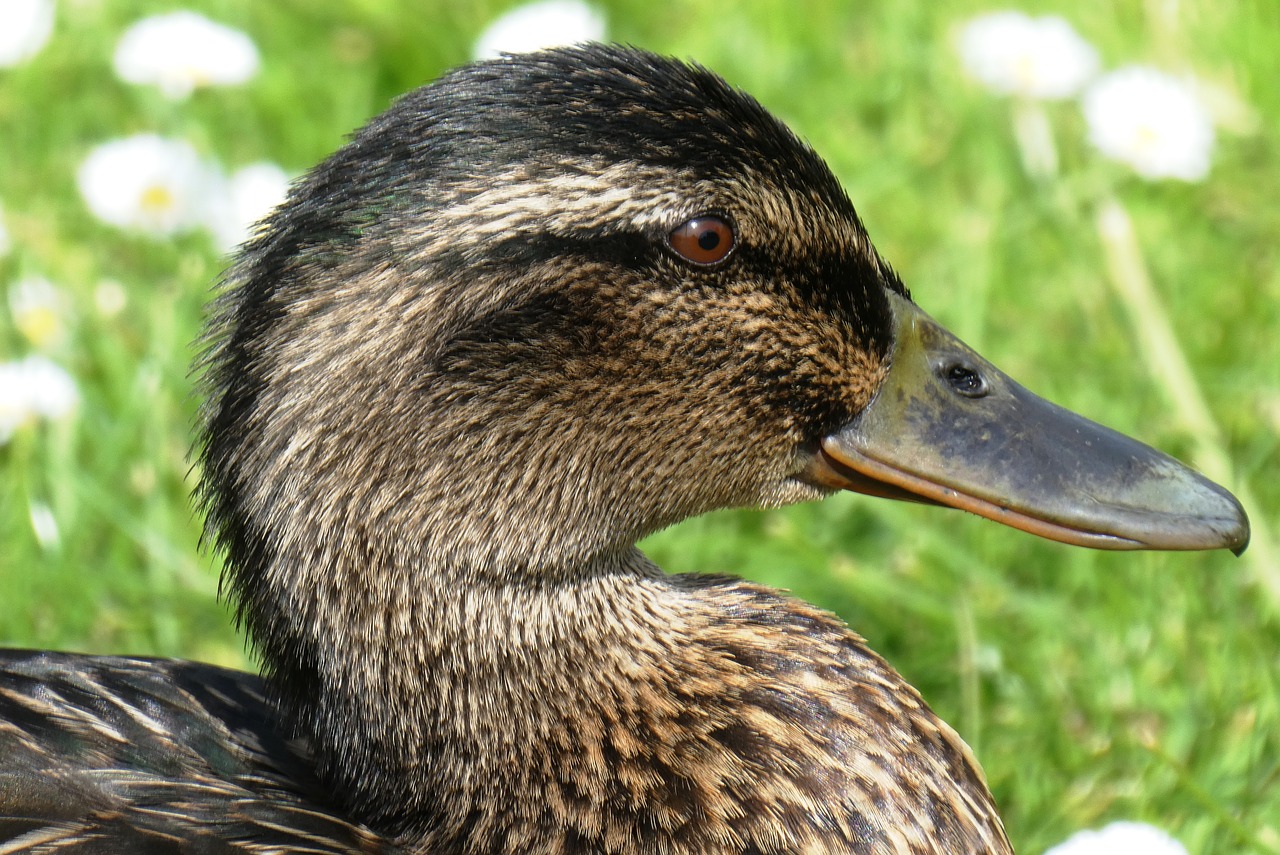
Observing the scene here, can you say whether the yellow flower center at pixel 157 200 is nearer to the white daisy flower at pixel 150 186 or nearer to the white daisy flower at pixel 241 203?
the white daisy flower at pixel 150 186

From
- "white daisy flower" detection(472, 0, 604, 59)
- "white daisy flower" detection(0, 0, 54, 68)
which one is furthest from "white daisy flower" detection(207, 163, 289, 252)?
"white daisy flower" detection(0, 0, 54, 68)

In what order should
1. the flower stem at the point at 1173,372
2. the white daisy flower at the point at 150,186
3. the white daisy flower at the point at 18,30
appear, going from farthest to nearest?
the white daisy flower at the point at 18,30 < the white daisy flower at the point at 150,186 < the flower stem at the point at 1173,372

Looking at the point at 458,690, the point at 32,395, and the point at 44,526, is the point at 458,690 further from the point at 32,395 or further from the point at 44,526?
the point at 32,395

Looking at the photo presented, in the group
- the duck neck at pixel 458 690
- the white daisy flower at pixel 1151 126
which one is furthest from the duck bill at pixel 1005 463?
the white daisy flower at pixel 1151 126

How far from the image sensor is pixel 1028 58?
430cm

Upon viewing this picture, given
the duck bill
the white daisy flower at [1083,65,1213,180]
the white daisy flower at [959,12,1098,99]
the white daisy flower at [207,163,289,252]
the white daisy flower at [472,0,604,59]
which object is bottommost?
the duck bill

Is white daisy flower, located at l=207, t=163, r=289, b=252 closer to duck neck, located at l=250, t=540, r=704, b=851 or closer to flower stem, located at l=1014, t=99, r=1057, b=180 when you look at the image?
flower stem, located at l=1014, t=99, r=1057, b=180

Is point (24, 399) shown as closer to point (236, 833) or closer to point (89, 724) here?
point (89, 724)

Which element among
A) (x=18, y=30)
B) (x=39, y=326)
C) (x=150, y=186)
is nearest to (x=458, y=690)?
(x=39, y=326)

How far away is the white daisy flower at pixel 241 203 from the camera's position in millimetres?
4070

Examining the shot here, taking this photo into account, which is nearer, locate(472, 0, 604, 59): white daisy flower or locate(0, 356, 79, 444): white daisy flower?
locate(0, 356, 79, 444): white daisy flower

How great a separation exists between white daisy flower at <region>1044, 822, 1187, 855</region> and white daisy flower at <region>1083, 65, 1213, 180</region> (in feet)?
6.78

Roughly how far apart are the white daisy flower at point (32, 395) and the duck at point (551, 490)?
1.40 metres

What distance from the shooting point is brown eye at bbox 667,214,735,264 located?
2105 millimetres
